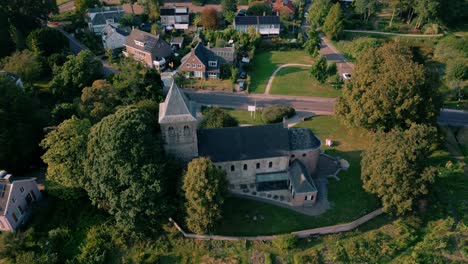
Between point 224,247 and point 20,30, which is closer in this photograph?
point 224,247

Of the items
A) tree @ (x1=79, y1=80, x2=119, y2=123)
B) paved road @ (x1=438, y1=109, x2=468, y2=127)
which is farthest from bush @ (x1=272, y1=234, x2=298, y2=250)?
paved road @ (x1=438, y1=109, x2=468, y2=127)

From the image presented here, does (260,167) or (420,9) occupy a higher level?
(420,9)

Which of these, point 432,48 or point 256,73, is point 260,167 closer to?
point 256,73

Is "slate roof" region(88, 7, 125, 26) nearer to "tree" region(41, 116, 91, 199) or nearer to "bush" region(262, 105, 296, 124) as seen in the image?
"bush" region(262, 105, 296, 124)

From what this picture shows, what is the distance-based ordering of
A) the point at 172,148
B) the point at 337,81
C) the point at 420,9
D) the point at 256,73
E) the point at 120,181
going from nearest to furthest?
the point at 120,181, the point at 172,148, the point at 337,81, the point at 256,73, the point at 420,9

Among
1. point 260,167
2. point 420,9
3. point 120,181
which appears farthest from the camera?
point 420,9

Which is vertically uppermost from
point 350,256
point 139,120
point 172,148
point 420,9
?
point 420,9

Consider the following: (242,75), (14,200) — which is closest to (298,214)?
(14,200)

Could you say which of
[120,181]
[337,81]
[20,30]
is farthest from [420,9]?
[20,30]

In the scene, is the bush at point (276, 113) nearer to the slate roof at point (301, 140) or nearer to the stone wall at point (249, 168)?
the slate roof at point (301, 140)
